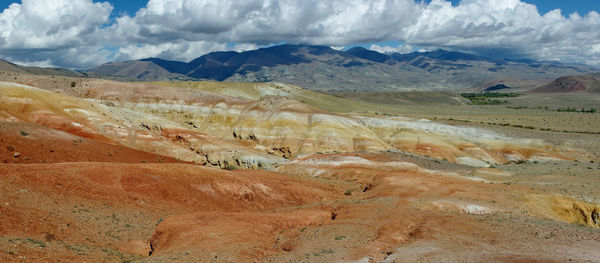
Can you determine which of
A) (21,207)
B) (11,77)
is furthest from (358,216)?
(11,77)

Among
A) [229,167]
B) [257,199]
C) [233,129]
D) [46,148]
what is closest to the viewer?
[257,199]

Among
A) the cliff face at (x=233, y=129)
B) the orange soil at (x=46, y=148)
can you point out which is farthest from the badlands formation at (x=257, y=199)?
the cliff face at (x=233, y=129)

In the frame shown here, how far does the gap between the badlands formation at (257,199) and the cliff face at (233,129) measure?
0.35 metres

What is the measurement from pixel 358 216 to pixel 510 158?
2337 inches

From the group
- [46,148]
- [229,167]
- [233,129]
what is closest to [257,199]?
[229,167]

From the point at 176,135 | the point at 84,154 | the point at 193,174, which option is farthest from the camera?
the point at 176,135

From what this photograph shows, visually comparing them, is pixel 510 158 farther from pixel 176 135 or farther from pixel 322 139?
pixel 176 135

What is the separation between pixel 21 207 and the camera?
2127cm

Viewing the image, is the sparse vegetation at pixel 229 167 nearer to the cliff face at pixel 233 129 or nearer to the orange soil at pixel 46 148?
the cliff face at pixel 233 129

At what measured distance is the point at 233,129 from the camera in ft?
254

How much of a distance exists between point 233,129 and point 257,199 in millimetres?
42714

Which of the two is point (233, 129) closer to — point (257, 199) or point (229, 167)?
point (229, 167)

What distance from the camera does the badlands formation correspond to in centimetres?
1884

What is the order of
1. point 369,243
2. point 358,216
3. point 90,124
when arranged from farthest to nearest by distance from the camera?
point 90,124
point 358,216
point 369,243
